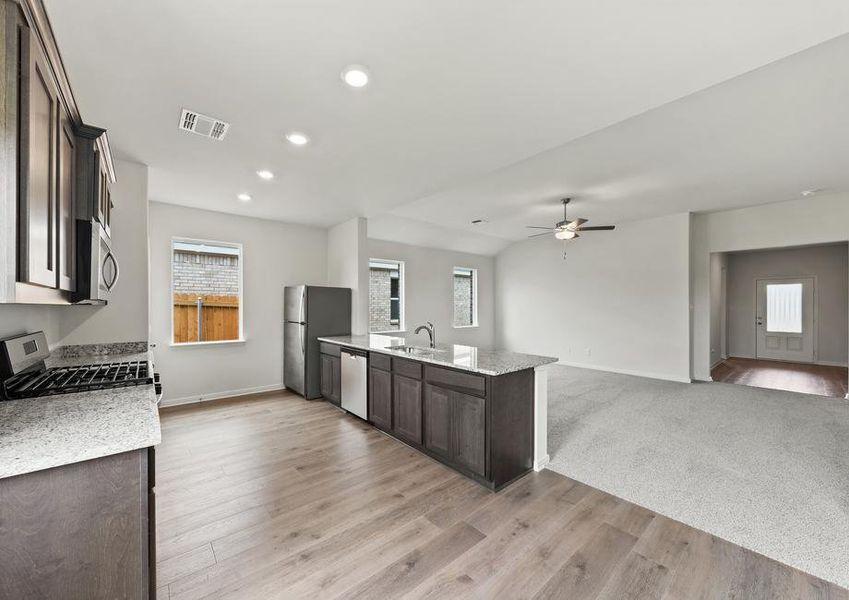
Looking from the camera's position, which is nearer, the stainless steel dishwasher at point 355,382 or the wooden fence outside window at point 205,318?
the stainless steel dishwasher at point 355,382

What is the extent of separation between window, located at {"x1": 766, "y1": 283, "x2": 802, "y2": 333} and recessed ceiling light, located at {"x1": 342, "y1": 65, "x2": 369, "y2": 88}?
981cm

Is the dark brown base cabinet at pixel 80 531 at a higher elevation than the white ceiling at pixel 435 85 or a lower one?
lower

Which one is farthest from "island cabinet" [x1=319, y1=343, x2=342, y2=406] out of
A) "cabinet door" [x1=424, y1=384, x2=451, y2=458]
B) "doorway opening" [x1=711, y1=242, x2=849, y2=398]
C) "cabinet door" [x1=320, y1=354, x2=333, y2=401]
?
"doorway opening" [x1=711, y1=242, x2=849, y2=398]

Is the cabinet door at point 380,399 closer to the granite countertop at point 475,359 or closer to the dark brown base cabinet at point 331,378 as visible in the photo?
the granite countertop at point 475,359

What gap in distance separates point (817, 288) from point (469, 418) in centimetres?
898

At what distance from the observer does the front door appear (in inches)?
289

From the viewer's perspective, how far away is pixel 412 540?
79.4 inches

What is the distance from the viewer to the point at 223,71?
6.44 feet

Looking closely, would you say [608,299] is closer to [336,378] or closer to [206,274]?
[336,378]

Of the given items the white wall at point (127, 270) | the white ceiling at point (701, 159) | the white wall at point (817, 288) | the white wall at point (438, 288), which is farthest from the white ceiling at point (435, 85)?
the white wall at point (817, 288)

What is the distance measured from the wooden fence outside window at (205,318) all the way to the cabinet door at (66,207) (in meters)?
3.37

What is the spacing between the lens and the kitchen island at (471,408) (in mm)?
2539

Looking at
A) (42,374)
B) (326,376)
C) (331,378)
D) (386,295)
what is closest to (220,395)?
(326,376)

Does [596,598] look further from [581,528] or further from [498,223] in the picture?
[498,223]
